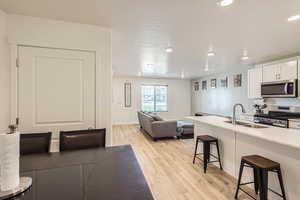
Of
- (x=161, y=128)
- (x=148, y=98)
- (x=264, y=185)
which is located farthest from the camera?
(x=148, y=98)

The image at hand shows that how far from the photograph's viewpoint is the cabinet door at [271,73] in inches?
154

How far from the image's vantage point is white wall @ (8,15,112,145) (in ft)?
6.57

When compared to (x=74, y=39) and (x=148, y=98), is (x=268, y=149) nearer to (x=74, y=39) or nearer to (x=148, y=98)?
(x=74, y=39)

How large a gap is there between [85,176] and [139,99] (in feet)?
23.3

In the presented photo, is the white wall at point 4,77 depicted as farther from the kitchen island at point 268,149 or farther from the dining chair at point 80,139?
the kitchen island at point 268,149

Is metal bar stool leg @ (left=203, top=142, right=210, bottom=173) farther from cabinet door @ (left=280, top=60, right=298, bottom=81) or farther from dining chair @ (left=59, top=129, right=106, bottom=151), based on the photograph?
cabinet door @ (left=280, top=60, right=298, bottom=81)

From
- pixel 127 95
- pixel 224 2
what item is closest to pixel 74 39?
pixel 224 2

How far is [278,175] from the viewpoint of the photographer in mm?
1861

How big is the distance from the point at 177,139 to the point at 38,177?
450 centimetres

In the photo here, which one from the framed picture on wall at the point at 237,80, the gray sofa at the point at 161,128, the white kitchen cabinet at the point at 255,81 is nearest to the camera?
the white kitchen cabinet at the point at 255,81

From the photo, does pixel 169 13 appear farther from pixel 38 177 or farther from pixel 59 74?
pixel 38 177

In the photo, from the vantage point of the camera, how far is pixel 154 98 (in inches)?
338

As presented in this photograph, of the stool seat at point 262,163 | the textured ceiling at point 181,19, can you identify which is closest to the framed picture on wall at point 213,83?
the textured ceiling at point 181,19

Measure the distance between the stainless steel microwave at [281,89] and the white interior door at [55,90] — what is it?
403 centimetres
